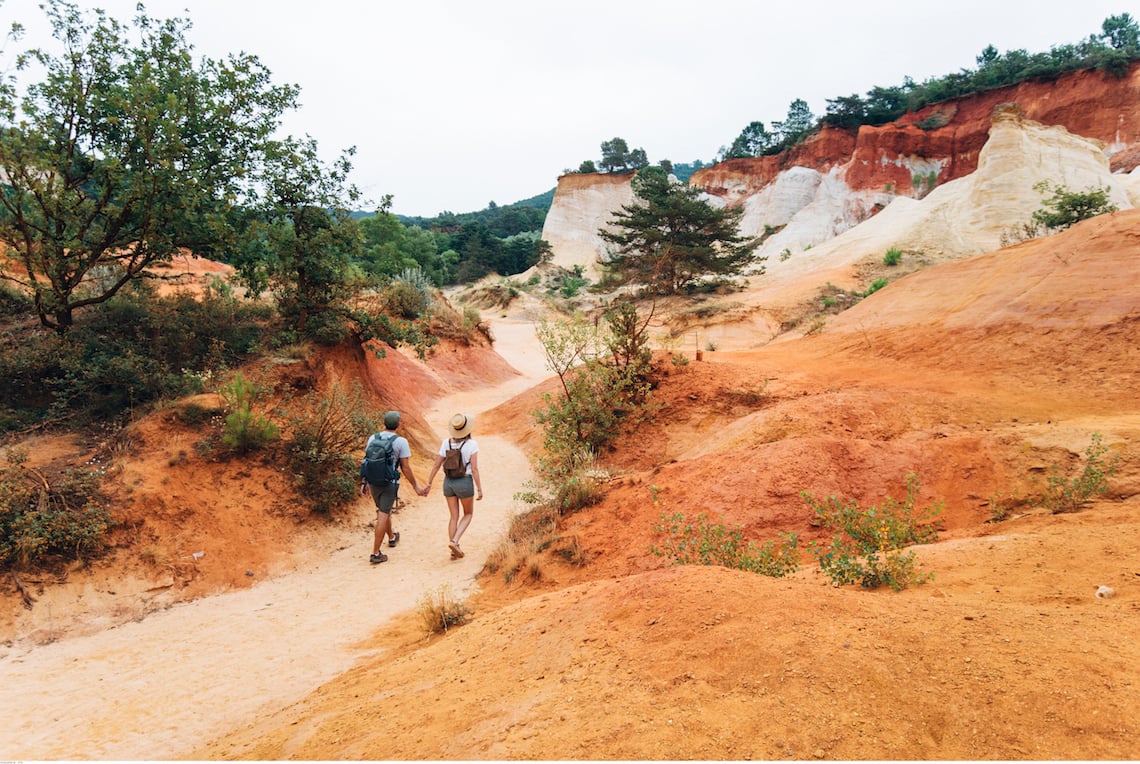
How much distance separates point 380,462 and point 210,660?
244cm

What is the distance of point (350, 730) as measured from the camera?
9.07 feet

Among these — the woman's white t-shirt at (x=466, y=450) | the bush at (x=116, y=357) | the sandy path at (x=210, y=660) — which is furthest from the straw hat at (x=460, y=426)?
the bush at (x=116, y=357)

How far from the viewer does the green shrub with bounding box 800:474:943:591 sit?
354 centimetres

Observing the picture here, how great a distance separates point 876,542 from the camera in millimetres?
4277

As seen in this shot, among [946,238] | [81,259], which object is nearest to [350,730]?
[81,259]

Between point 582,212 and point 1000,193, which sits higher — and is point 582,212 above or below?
above

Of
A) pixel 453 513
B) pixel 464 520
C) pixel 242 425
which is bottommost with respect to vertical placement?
pixel 464 520

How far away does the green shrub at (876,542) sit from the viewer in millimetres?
3535

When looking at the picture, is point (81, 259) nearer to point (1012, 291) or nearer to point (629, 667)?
point (629, 667)

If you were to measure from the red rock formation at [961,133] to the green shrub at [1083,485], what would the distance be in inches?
1637

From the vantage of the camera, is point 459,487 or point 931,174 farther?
Answer: point 931,174

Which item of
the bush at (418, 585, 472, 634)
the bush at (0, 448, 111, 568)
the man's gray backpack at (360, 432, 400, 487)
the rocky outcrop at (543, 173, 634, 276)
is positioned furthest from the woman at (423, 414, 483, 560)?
the rocky outcrop at (543, 173, 634, 276)

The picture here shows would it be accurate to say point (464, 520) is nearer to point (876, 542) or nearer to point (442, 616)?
point (442, 616)

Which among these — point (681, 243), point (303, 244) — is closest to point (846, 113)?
point (681, 243)
